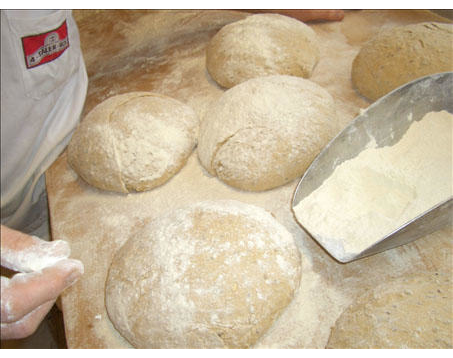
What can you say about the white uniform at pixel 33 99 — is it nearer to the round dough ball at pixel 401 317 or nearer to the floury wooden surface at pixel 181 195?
the floury wooden surface at pixel 181 195

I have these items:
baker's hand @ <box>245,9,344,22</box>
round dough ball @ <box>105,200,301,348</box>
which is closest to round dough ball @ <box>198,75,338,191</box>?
round dough ball @ <box>105,200,301,348</box>

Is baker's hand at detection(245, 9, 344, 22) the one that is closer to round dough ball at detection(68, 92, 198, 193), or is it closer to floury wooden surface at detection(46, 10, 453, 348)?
floury wooden surface at detection(46, 10, 453, 348)

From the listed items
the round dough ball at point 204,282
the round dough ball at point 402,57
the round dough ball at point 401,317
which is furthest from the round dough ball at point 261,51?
the round dough ball at point 401,317

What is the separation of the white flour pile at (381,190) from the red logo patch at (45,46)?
1077 mm

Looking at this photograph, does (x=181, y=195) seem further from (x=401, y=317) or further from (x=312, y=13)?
(x=312, y=13)

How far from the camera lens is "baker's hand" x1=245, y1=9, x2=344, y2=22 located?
197 centimetres

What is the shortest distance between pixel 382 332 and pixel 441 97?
835 mm

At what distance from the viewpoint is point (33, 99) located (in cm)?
139

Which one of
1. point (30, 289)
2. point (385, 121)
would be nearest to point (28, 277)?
point (30, 289)

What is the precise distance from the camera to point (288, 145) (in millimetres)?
1226

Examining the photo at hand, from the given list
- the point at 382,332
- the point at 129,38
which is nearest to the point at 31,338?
the point at 129,38

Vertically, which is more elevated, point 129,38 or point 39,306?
point 129,38

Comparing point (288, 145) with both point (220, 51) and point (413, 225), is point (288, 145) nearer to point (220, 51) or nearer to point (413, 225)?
point (413, 225)

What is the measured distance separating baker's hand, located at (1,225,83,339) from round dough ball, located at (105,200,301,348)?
6.1 inches
